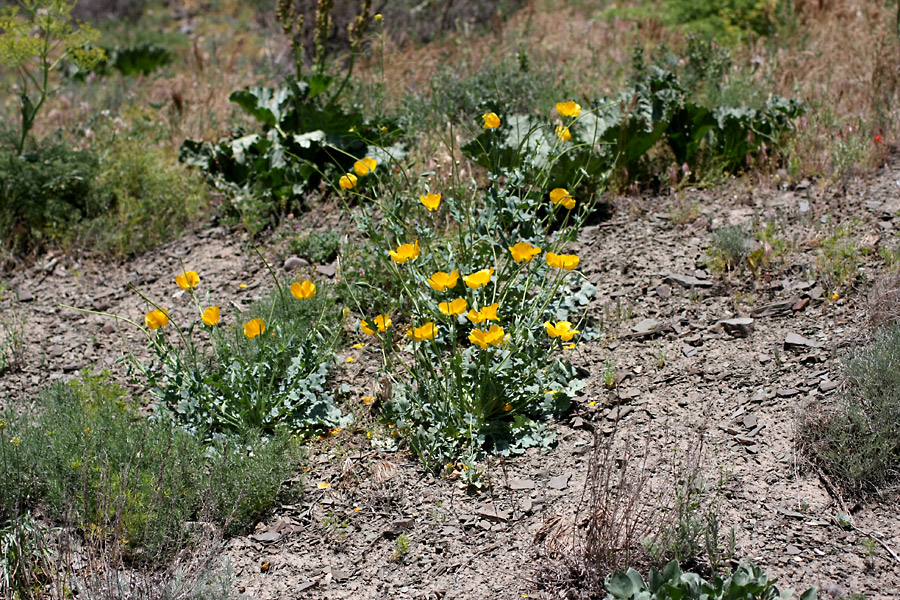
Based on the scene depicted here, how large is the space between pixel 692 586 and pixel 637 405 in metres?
1.06

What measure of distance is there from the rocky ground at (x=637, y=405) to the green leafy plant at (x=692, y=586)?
0.20m

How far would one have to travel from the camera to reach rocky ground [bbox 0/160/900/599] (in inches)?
108

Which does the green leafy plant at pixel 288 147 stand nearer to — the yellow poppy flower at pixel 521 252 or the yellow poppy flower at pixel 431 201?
the yellow poppy flower at pixel 431 201

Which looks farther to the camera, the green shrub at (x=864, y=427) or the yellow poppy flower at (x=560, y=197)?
the yellow poppy flower at (x=560, y=197)

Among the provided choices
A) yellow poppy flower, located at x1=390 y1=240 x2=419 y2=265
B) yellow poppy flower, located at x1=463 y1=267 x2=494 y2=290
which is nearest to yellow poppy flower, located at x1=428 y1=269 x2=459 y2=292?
yellow poppy flower, located at x1=463 y1=267 x2=494 y2=290

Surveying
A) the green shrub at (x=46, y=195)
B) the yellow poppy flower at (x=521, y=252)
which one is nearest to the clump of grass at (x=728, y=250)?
the yellow poppy flower at (x=521, y=252)

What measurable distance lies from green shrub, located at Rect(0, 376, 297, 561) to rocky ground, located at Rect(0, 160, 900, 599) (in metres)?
0.17

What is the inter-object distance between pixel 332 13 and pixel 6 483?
21.7ft

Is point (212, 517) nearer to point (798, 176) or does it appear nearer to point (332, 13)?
point (798, 176)

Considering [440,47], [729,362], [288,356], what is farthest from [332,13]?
[729,362]

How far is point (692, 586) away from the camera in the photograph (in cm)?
241

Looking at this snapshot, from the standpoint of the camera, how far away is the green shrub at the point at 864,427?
282 centimetres

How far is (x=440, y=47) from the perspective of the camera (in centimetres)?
788

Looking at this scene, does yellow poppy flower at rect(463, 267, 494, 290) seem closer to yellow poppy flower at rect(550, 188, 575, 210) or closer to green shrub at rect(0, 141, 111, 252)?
yellow poppy flower at rect(550, 188, 575, 210)
